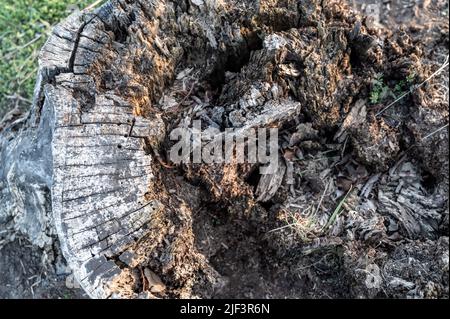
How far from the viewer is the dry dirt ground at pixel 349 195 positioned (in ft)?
8.86

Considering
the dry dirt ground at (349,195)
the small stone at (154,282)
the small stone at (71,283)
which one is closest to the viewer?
the small stone at (154,282)

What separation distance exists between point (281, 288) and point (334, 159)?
1053mm

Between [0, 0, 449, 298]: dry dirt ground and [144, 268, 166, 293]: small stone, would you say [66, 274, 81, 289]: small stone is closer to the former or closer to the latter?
[0, 0, 449, 298]: dry dirt ground

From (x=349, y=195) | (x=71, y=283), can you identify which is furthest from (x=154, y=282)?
(x=349, y=195)

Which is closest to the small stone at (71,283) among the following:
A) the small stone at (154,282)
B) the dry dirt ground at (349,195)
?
the dry dirt ground at (349,195)

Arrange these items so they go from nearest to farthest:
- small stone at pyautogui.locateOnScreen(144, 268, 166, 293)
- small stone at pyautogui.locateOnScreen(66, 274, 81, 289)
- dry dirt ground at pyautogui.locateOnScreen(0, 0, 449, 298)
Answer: small stone at pyautogui.locateOnScreen(144, 268, 166, 293), dry dirt ground at pyautogui.locateOnScreen(0, 0, 449, 298), small stone at pyautogui.locateOnScreen(66, 274, 81, 289)

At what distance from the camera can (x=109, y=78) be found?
8.28 feet

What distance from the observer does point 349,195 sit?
9.74 feet

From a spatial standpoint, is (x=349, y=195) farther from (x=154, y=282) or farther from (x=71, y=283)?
(x=71, y=283)

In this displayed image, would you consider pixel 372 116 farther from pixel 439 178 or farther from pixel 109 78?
pixel 109 78

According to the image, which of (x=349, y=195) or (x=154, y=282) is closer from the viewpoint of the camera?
(x=154, y=282)

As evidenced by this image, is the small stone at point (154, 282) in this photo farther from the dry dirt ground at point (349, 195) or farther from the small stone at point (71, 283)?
the small stone at point (71, 283)

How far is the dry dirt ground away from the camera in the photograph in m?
2.70

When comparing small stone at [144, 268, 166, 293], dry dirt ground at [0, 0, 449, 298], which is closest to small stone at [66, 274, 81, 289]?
dry dirt ground at [0, 0, 449, 298]
